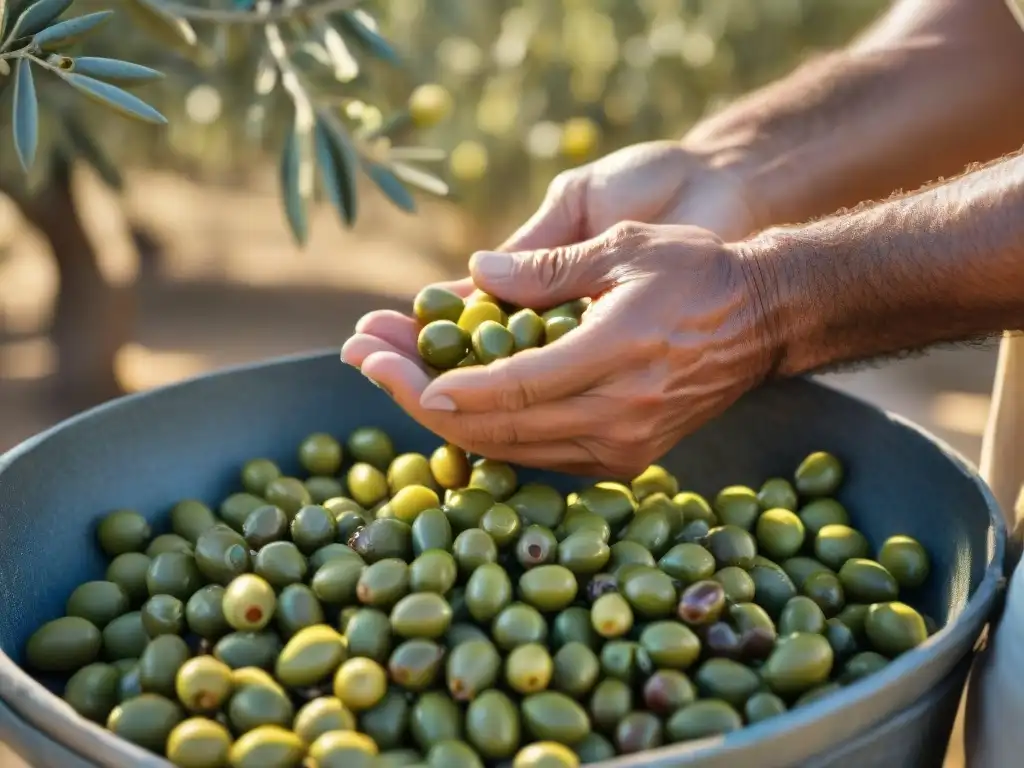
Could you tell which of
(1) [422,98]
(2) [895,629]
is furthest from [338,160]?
(2) [895,629]

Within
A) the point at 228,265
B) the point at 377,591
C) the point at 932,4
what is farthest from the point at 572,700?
the point at 228,265

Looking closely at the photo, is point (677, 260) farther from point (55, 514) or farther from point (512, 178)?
point (512, 178)

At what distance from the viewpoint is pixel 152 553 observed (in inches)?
76.0

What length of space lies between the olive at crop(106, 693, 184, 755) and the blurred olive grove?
1385 millimetres

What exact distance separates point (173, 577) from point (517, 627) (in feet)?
1.94

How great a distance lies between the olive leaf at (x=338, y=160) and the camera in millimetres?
2520

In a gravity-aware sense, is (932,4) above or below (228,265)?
above

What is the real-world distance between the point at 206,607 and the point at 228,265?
5472 millimetres

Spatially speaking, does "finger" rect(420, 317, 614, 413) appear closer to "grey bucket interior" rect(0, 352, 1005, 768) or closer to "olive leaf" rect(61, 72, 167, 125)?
"grey bucket interior" rect(0, 352, 1005, 768)

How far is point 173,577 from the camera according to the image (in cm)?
182

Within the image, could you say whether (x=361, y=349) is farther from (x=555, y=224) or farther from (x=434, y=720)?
(x=434, y=720)

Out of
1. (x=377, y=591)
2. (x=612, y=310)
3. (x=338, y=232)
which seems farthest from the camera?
(x=338, y=232)

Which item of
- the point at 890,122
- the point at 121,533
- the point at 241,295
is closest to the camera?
the point at 121,533

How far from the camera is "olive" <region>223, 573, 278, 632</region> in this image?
5.43 feet
